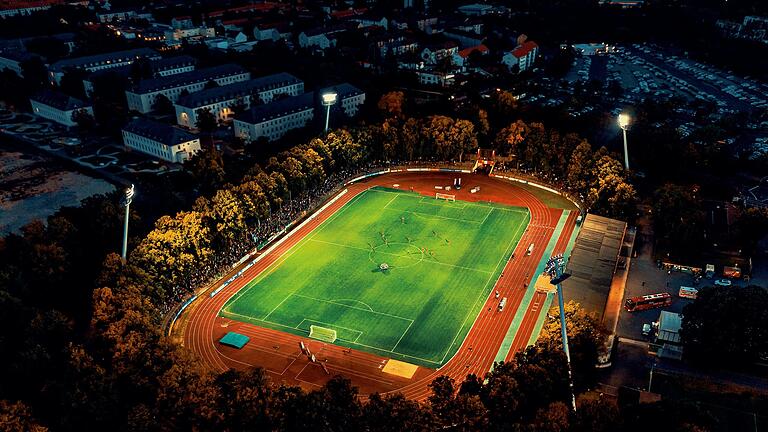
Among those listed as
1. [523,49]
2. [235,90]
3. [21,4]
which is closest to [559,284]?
[235,90]

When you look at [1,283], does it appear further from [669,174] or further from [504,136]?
[669,174]

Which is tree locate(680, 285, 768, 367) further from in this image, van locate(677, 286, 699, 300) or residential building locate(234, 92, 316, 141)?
residential building locate(234, 92, 316, 141)

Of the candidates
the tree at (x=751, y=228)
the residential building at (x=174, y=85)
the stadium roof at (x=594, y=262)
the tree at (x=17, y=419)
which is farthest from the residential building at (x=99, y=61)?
the tree at (x=751, y=228)

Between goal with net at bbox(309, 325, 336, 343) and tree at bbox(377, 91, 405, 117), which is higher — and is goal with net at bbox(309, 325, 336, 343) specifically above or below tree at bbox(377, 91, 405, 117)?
below

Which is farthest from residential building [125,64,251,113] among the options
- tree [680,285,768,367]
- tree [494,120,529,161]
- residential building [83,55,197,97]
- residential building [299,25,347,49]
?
tree [680,285,768,367]

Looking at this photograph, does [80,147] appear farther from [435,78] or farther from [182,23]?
[182,23]

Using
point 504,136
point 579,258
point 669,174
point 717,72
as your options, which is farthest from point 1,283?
point 717,72
